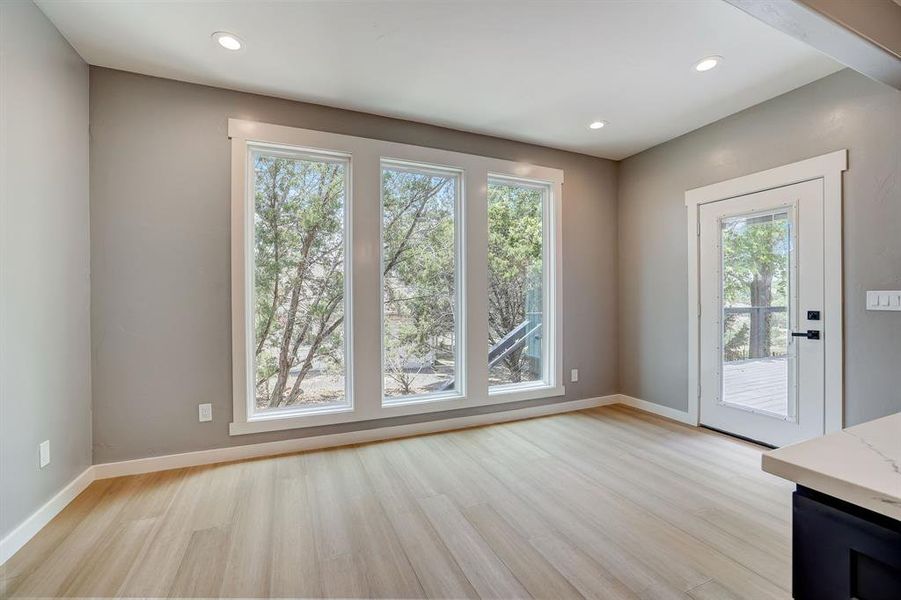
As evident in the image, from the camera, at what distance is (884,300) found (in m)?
2.37

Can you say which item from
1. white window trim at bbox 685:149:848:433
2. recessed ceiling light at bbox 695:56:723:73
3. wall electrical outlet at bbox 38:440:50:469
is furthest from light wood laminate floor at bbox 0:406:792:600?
recessed ceiling light at bbox 695:56:723:73

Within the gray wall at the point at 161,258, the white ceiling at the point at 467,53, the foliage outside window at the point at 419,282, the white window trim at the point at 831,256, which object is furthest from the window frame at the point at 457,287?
the white window trim at the point at 831,256

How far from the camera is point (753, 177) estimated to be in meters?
3.04

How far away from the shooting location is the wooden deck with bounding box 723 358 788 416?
2891 mm

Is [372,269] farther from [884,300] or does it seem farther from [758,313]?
[884,300]

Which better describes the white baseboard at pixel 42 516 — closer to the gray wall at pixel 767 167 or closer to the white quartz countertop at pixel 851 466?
the white quartz countertop at pixel 851 466

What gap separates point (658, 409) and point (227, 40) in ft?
14.8

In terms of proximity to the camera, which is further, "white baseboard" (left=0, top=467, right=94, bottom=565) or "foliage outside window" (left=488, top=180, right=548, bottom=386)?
"foliage outside window" (left=488, top=180, right=548, bottom=386)

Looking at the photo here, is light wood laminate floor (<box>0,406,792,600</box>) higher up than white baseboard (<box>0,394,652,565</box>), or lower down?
lower down

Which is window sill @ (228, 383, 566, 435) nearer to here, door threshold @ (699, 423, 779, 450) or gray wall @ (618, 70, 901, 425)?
gray wall @ (618, 70, 901, 425)

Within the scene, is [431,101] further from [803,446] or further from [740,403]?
[740,403]

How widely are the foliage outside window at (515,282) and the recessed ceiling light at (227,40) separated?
7.27 feet

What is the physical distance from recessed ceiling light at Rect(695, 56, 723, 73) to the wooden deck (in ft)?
6.97

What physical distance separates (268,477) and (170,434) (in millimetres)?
756
